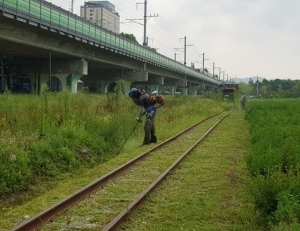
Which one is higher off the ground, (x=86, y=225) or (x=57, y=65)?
(x=57, y=65)

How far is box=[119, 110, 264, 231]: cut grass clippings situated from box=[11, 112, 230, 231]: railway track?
9.4 inches

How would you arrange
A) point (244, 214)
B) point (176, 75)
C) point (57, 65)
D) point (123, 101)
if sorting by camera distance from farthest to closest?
1. point (176, 75)
2. point (57, 65)
3. point (123, 101)
4. point (244, 214)

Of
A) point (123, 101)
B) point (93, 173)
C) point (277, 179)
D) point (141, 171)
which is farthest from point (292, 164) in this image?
point (123, 101)

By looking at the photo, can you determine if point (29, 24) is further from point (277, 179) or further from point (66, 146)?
point (277, 179)

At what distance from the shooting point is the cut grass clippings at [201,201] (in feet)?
19.5

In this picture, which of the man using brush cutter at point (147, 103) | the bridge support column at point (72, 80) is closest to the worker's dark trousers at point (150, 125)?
the man using brush cutter at point (147, 103)

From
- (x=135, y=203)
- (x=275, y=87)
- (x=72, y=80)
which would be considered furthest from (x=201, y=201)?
(x=275, y=87)

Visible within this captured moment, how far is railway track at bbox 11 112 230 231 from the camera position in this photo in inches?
231

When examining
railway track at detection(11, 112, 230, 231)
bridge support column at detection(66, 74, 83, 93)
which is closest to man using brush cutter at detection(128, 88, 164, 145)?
railway track at detection(11, 112, 230, 231)

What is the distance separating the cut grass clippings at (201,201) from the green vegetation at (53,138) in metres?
2.85

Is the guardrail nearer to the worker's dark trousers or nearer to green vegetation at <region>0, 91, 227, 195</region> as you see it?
green vegetation at <region>0, 91, 227, 195</region>

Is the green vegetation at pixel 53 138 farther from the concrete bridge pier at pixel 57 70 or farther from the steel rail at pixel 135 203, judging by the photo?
the concrete bridge pier at pixel 57 70

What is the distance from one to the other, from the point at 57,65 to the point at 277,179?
36817 millimetres

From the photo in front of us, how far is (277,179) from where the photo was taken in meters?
6.11
